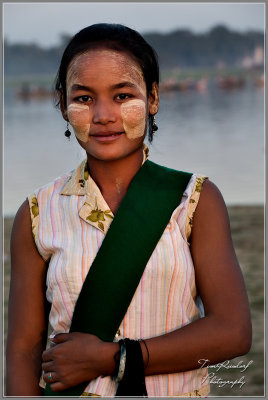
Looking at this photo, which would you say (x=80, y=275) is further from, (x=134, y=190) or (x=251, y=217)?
(x=251, y=217)

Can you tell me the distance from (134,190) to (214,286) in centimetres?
45

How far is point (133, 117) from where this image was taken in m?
2.74

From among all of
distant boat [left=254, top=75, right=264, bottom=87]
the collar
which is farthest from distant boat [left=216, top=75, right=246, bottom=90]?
the collar

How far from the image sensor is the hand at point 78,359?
255 centimetres

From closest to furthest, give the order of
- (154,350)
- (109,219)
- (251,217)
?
1. (154,350)
2. (109,219)
3. (251,217)

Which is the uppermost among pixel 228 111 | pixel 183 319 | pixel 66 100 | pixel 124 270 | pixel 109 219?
pixel 228 111

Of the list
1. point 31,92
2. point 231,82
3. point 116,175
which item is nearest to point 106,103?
point 116,175

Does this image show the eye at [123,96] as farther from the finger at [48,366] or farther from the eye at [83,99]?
the finger at [48,366]

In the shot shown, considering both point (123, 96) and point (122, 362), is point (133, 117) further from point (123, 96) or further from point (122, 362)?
point (122, 362)

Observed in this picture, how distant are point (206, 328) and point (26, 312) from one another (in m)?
0.65

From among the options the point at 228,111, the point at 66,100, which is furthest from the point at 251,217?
the point at 228,111

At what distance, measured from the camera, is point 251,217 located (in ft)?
34.7

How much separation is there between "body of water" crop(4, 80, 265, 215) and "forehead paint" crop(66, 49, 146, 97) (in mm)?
3218

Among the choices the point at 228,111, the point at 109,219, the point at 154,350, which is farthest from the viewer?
the point at 228,111
